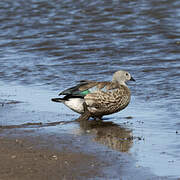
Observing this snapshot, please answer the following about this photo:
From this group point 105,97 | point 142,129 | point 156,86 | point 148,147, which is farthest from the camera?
point 156,86

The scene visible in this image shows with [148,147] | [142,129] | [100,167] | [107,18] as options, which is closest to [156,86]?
[142,129]

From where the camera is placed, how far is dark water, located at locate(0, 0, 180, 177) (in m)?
8.43

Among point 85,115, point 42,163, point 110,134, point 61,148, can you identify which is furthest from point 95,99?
point 42,163

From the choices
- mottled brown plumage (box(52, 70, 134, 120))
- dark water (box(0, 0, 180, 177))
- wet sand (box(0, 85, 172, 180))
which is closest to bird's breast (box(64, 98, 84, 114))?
mottled brown plumage (box(52, 70, 134, 120))

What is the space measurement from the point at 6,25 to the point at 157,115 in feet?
38.1

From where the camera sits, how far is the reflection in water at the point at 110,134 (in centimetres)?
734

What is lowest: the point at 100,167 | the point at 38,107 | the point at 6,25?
the point at 6,25

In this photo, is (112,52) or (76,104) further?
(112,52)

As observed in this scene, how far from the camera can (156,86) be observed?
37.7ft

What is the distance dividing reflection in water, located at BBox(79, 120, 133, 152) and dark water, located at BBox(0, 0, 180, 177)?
14 centimetres

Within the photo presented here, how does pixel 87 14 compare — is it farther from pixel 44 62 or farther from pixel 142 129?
pixel 142 129

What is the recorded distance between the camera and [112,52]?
1495 centimetres

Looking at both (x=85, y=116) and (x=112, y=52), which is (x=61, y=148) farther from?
(x=112, y=52)

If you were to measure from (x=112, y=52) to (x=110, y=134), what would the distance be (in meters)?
7.01
